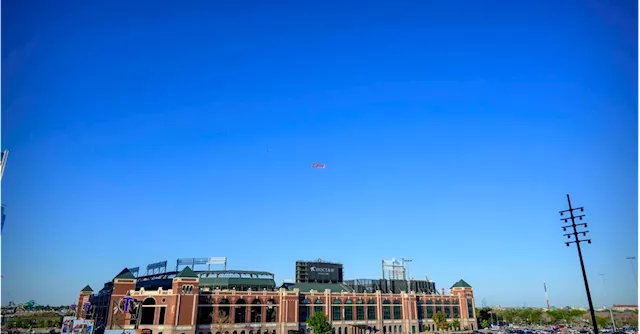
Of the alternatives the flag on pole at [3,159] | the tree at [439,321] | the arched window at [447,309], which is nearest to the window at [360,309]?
the tree at [439,321]

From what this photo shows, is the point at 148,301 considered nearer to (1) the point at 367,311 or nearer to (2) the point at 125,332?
(2) the point at 125,332

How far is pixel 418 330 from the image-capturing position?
11875 centimetres

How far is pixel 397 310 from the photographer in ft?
387

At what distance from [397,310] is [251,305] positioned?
45.4m

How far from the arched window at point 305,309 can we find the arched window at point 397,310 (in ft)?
93.5

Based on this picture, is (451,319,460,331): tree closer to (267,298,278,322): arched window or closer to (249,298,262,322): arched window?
(267,298,278,322): arched window

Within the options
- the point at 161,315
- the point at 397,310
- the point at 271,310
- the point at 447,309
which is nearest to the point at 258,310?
the point at 271,310

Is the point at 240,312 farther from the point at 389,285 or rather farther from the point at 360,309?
the point at 389,285

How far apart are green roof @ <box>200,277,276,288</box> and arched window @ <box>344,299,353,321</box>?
2042cm

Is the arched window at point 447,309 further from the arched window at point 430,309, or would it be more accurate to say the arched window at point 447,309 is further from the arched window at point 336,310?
the arched window at point 336,310

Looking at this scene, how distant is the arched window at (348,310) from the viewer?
355 feet

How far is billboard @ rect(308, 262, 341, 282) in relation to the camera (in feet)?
386

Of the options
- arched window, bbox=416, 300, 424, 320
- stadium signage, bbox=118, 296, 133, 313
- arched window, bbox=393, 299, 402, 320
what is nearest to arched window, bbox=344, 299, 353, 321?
arched window, bbox=393, 299, 402, 320

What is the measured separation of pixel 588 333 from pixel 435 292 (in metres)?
42.9
